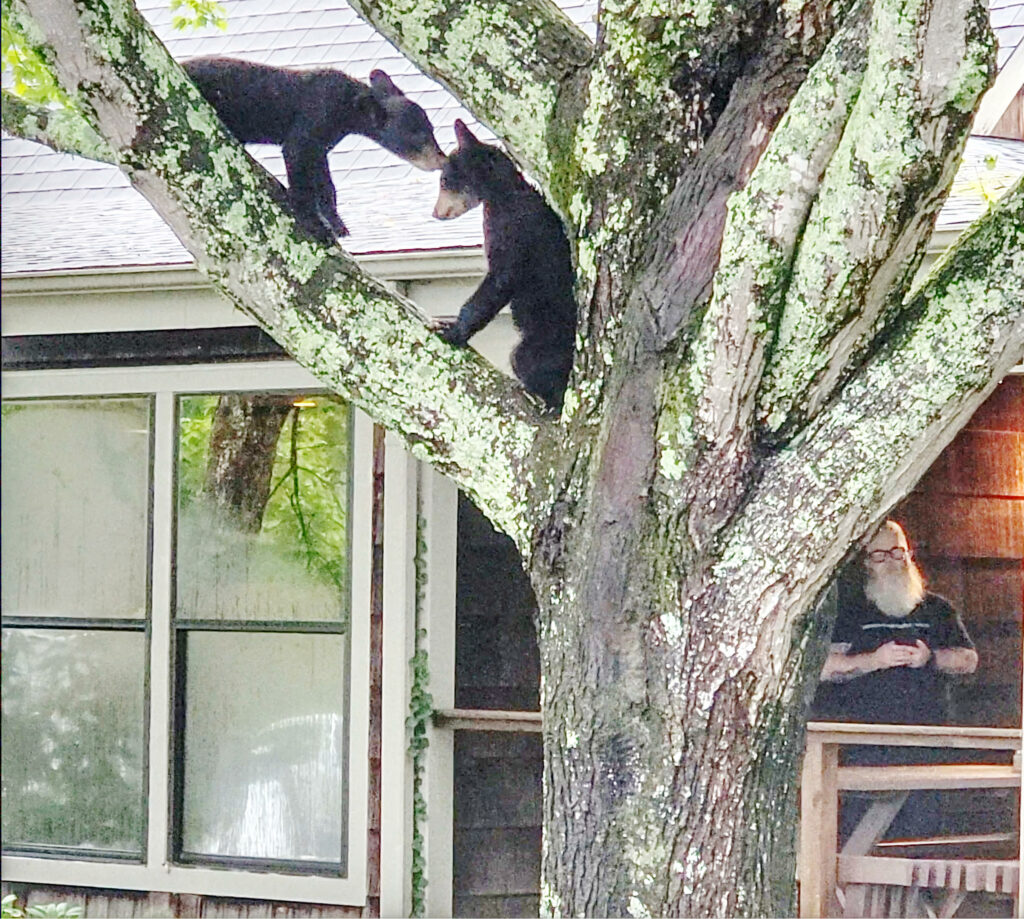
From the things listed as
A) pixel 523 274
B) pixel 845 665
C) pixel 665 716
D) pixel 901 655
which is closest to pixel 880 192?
pixel 665 716

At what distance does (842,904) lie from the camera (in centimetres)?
558

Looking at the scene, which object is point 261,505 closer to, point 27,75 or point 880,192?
point 27,75

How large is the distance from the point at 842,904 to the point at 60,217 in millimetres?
4505

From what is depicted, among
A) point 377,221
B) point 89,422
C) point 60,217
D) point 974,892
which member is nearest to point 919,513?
point 974,892

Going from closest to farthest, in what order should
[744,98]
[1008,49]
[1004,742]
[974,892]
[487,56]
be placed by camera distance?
1. [744,98]
2. [487,56]
3. [1004,742]
4. [974,892]
5. [1008,49]

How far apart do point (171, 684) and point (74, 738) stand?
2.11 ft

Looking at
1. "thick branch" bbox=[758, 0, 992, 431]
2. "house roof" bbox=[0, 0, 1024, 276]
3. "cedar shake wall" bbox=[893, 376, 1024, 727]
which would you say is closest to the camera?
"thick branch" bbox=[758, 0, 992, 431]

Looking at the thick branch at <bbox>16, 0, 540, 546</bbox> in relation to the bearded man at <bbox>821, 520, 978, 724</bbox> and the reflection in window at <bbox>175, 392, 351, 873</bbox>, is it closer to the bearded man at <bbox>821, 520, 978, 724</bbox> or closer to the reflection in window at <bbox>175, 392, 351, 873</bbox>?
the reflection in window at <bbox>175, 392, 351, 873</bbox>

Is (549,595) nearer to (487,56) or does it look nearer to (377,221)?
(487,56)

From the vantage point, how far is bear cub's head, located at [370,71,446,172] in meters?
5.44

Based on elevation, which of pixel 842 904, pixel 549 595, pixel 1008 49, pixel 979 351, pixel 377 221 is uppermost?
pixel 1008 49

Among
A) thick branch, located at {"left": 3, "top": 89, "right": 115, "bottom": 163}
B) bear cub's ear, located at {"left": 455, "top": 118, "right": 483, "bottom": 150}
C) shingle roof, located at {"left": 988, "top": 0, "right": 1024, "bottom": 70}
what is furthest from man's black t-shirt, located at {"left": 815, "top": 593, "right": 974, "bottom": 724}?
thick branch, located at {"left": 3, "top": 89, "right": 115, "bottom": 163}

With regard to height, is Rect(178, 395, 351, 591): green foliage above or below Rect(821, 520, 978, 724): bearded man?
above

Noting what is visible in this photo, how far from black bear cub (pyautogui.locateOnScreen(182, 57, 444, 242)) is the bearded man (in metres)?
2.68
